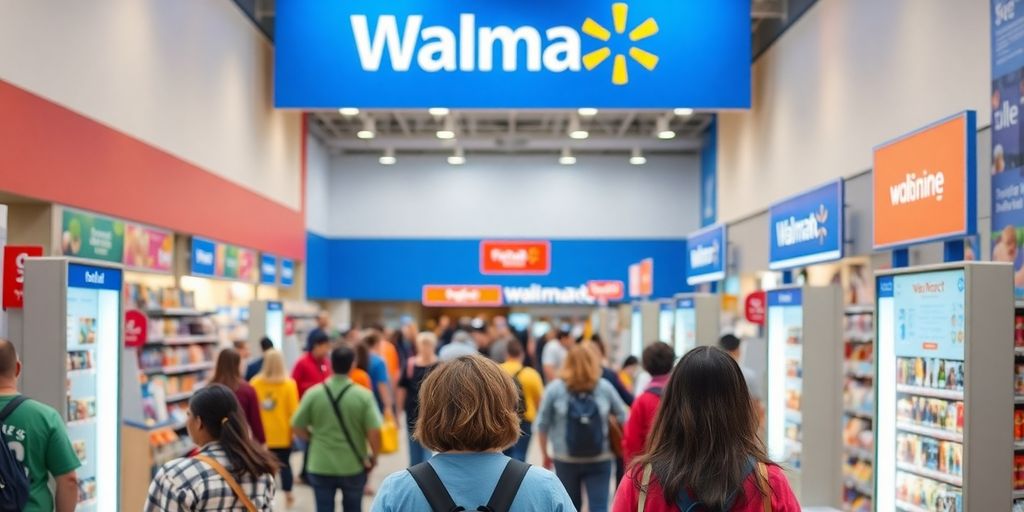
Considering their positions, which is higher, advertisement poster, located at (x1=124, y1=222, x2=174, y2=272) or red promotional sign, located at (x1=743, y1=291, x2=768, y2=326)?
advertisement poster, located at (x1=124, y1=222, x2=174, y2=272)

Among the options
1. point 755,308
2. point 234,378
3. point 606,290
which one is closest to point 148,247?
point 234,378

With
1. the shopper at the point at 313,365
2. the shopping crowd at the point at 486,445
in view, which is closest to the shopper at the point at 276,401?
the shopper at the point at 313,365

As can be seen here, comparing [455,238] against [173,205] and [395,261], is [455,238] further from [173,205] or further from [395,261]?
[173,205]

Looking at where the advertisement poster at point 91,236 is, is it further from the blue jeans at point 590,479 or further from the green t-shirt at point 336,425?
the blue jeans at point 590,479

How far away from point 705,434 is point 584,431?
3723 millimetres

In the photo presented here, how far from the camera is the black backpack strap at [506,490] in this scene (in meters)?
2.27

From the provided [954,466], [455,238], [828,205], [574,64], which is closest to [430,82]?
[574,64]

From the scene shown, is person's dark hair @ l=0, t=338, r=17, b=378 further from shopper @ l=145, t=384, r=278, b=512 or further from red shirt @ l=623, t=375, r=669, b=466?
red shirt @ l=623, t=375, r=669, b=466

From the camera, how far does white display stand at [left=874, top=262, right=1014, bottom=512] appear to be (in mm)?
4258

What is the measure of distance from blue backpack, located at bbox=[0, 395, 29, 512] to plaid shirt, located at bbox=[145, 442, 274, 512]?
2.95ft

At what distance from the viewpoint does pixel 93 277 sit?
16.7 feet

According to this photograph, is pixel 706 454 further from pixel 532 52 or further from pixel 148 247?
pixel 532 52

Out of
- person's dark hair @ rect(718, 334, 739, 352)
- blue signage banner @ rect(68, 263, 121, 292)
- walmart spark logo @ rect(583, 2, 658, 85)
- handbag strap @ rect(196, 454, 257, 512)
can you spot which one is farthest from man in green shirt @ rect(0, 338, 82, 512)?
walmart spark logo @ rect(583, 2, 658, 85)

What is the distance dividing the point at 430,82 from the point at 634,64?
7.27 ft
